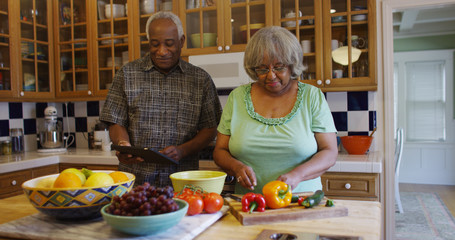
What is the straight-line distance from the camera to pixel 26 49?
3.29 m

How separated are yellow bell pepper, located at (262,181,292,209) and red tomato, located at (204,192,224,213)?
15cm

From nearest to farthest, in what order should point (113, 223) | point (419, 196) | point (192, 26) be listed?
point (113, 223), point (192, 26), point (419, 196)

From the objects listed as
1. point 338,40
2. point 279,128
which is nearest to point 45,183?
point 279,128

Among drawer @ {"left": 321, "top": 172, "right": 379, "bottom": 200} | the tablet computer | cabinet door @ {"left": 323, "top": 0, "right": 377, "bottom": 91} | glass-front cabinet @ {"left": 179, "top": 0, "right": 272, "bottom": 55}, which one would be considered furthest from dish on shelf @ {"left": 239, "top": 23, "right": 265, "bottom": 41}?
the tablet computer

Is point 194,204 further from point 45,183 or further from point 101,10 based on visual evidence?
point 101,10

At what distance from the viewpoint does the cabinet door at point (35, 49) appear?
Answer: 3.25 metres

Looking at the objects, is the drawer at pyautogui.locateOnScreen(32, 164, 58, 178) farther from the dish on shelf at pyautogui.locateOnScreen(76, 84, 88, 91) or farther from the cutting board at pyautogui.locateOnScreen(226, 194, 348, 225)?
the cutting board at pyautogui.locateOnScreen(226, 194, 348, 225)

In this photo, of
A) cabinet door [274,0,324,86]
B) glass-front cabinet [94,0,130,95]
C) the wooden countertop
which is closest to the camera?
the wooden countertop

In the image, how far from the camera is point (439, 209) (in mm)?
4625

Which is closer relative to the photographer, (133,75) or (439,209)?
(133,75)

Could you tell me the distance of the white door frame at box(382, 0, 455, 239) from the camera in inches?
113

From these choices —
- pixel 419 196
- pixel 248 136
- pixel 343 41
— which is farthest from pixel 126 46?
pixel 419 196

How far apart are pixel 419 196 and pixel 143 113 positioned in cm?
473

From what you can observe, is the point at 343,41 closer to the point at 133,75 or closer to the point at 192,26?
the point at 192,26
